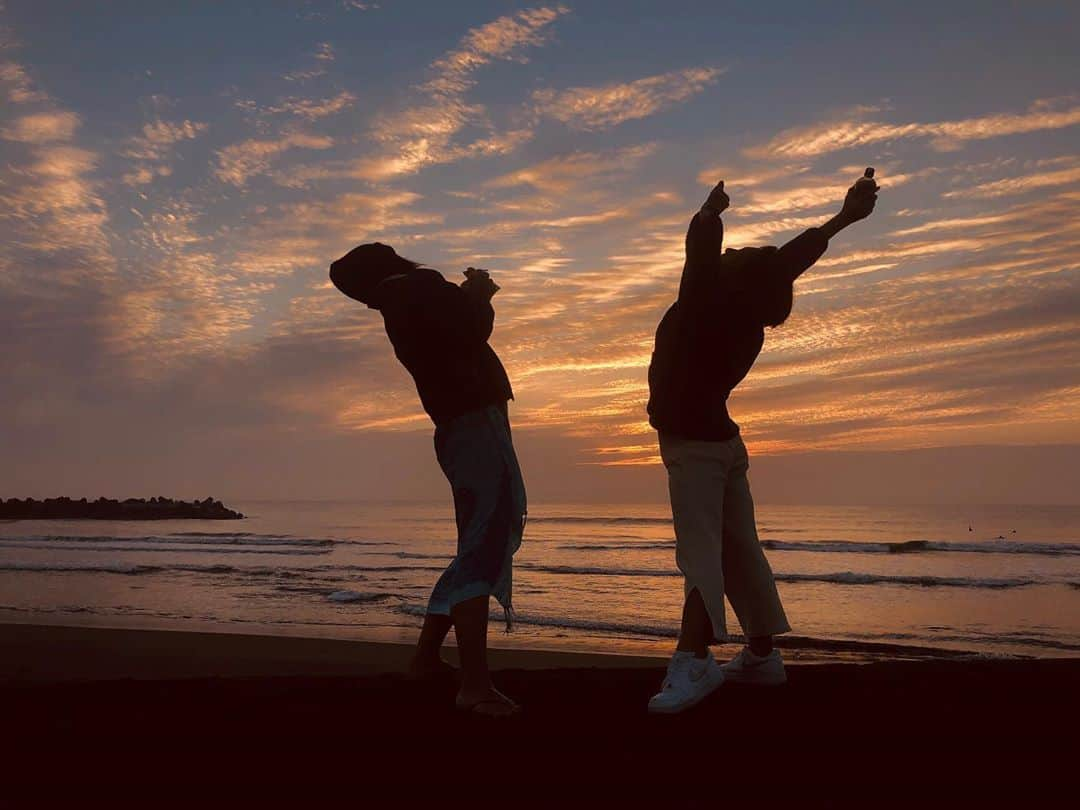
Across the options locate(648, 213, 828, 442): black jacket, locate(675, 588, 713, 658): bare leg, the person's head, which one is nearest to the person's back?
locate(648, 213, 828, 442): black jacket

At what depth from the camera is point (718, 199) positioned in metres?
3.27

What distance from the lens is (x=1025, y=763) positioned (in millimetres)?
2465

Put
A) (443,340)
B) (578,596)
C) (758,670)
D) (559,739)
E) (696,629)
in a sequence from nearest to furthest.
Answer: (559,739), (696,629), (443,340), (758,670), (578,596)

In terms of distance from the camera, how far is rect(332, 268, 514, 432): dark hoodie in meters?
3.40

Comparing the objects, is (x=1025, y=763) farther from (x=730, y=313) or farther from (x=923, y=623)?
(x=923, y=623)

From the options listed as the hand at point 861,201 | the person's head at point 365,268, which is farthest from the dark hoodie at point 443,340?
the hand at point 861,201

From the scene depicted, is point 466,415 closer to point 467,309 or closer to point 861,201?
point 467,309

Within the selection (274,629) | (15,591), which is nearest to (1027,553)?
(274,629)

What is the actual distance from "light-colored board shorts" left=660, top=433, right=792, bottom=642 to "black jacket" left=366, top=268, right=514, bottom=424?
79cm

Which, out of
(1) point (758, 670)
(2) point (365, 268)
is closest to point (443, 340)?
(2) point (365, 268)

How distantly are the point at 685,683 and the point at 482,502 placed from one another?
0.99m

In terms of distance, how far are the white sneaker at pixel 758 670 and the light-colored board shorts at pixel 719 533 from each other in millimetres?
111

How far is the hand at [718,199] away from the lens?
3268 millimetres

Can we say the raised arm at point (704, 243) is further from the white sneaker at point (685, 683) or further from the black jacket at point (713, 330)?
the white sneaker at point (685, 683)
